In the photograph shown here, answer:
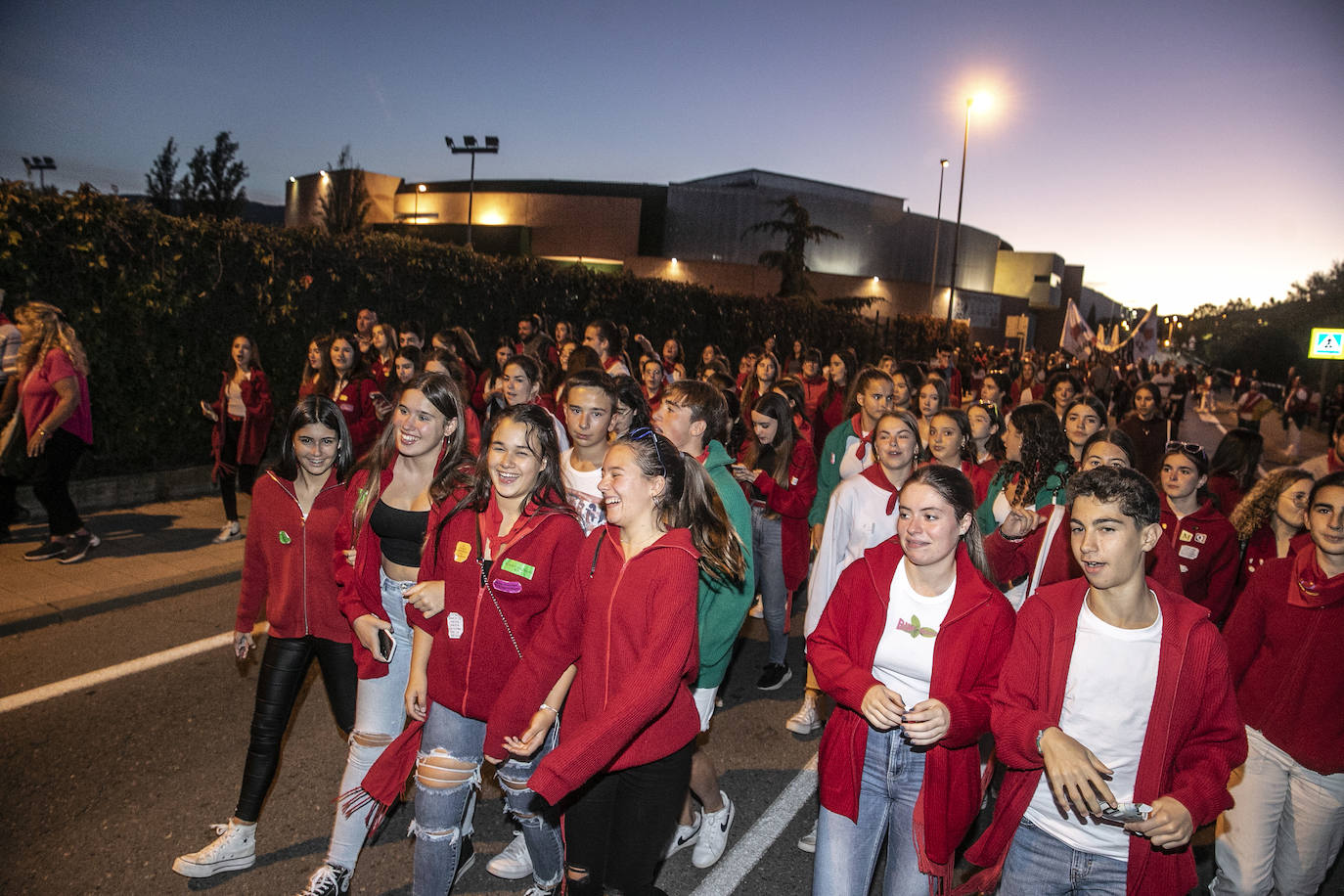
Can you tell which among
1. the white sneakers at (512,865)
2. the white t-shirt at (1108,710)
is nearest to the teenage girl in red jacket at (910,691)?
the white t-shirt at (1108,710)

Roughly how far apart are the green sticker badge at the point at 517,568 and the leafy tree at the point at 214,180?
1384 inches

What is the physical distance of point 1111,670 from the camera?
2.46 metres

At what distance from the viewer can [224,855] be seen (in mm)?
3463

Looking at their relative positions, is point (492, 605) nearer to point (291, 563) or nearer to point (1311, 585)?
point (291, 563)

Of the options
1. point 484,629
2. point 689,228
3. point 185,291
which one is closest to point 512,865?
point 484,629

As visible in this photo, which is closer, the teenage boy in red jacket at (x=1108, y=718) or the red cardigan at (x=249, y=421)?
the teenage boy in red jacket at (x=1108, y=718)

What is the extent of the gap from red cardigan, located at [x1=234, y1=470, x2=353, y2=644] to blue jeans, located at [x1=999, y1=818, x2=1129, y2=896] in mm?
2728

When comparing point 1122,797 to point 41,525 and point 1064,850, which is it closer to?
point 1064,850

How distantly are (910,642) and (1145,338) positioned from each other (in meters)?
24.3

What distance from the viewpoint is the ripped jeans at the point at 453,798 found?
2930mm

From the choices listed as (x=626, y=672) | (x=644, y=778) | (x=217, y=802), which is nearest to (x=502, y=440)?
(x=626, y=672)

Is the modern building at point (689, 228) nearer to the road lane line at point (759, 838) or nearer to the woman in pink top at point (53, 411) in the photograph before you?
the woman in pink top at point (53, 411)

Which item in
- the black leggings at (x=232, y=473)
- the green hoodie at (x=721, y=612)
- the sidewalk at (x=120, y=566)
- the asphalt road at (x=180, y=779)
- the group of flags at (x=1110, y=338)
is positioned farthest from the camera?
the group of flags at (x=1110, y=338)

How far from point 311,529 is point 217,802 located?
4.99 ft
